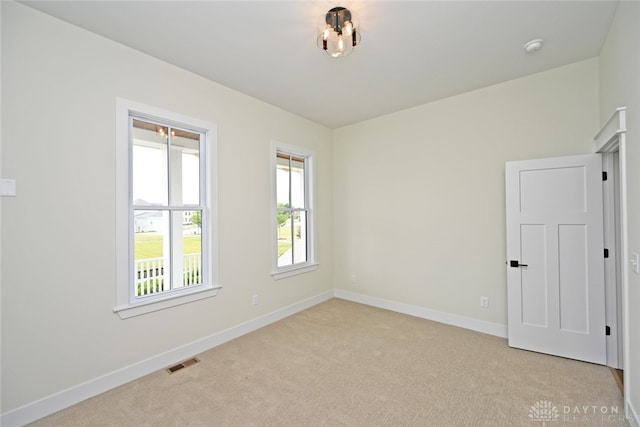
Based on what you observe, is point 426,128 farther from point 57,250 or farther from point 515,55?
point 57,250

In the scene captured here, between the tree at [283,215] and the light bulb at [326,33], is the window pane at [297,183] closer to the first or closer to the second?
the tree at [283,215]

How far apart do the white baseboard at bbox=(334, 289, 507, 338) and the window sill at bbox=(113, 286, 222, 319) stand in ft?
7.56

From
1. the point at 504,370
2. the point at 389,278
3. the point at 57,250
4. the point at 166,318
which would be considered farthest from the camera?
the point at 389,278

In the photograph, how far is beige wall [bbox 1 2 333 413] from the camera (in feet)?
6.45

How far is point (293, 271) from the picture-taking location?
163 inches

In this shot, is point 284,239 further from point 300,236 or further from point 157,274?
point 157,274

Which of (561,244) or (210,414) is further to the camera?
(561,244)

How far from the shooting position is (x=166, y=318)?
2.75 meters

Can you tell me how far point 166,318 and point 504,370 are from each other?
317cm

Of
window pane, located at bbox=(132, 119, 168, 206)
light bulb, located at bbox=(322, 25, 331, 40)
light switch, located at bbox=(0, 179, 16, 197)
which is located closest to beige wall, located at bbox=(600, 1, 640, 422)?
light bulb, located at bbox=(322, 25, 331, 40)

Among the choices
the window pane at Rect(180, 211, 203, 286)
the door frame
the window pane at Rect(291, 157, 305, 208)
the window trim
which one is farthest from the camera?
the window pane at Rect(291, 157, 305, 208)

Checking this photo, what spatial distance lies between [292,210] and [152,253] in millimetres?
1943

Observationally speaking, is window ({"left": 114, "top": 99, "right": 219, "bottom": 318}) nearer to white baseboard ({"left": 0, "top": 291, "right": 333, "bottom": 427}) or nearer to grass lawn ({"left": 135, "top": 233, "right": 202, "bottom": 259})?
grass lawn ({"left": 135, "top": 233, "right": 202, "bottom": 259})

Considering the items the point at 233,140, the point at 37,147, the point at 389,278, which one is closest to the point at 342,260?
the point at 389,278
